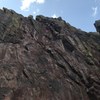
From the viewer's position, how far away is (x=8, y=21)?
2603 inches

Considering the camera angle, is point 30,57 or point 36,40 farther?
point 36,40

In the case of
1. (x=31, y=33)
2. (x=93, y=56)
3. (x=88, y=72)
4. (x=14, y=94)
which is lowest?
(x=14, y=94)

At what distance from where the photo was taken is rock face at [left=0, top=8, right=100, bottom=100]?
49.2 metres

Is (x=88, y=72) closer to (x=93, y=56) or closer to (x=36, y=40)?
(x=93, y=56)

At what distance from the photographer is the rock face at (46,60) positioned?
49.2m

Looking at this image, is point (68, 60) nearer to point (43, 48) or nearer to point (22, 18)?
point (43, 48)

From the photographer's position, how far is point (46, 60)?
5728 cm

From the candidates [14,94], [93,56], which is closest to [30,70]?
[14,94]

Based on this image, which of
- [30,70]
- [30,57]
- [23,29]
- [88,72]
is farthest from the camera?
[23,29]

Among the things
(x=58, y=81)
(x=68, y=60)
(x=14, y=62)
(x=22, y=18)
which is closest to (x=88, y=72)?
(x=68, y=60)

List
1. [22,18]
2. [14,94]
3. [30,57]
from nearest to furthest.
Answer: [14,94]
[30,57]
[22,18]

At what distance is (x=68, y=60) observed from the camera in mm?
60469

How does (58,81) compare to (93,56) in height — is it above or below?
below

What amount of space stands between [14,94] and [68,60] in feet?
60.9
